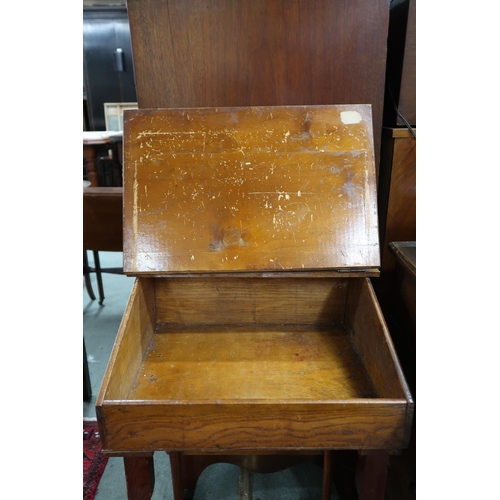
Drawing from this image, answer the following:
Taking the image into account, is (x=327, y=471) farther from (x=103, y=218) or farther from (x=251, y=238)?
(x=103, y=218)

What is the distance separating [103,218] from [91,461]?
1287 mm

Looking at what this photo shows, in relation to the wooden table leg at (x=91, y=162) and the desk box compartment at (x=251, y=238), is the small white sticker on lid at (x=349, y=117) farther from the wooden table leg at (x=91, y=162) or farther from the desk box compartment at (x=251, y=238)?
the wooden table leg at (x=91, y=162)

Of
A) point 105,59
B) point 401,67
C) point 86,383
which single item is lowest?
point 86,383

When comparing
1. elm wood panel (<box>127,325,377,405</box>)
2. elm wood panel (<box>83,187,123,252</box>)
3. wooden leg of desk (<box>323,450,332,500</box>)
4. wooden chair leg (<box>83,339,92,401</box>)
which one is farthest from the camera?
elm wood panel (<box>83,187,123,252</box>)

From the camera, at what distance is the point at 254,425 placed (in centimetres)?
84

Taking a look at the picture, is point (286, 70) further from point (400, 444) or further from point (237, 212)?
point (400, 444)

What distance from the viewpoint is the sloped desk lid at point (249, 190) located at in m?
1.13

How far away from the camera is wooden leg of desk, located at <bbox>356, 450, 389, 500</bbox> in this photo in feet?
3.04

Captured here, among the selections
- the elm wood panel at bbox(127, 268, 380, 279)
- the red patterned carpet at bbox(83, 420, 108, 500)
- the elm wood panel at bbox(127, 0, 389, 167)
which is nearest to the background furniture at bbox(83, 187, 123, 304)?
the red patterned carpet at bbox(83, 420, 108, 500)

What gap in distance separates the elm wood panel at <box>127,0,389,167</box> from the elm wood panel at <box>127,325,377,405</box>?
2.24 feet

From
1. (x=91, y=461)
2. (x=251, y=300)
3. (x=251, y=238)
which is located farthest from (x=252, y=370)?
(x=91, y=461)

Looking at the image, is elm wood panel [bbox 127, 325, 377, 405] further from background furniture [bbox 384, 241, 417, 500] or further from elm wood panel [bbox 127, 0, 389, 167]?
elm wood panel [bbox 127, 0, 389, 167]

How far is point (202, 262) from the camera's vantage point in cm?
113

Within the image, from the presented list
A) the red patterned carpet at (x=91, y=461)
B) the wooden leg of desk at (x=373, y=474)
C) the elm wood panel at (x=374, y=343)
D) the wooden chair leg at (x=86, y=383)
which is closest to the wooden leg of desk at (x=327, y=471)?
the wooden leg of desk at (x=373, y=474)
